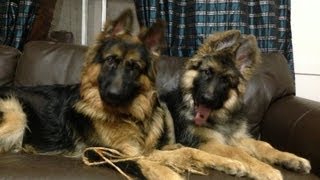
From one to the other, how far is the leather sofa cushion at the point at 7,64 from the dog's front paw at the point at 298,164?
1924 millimetres

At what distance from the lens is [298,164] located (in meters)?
2.20

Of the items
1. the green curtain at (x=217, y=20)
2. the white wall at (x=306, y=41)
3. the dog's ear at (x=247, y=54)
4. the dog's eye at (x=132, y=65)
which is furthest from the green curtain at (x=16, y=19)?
the white wall at (x=306, y=41)

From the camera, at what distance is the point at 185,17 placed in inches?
129

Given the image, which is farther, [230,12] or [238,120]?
[230,12]

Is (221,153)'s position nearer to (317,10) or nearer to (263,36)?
(263,36)

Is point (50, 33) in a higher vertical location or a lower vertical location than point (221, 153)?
higher

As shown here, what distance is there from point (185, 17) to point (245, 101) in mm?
884

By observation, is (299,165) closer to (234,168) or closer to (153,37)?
(234,168)

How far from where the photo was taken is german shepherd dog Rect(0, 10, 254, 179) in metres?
2.13

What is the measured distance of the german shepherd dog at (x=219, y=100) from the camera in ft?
7.73

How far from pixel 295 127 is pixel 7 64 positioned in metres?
1.98

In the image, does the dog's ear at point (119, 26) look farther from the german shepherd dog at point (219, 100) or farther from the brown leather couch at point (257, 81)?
the brown leather couch at point (257, 81)

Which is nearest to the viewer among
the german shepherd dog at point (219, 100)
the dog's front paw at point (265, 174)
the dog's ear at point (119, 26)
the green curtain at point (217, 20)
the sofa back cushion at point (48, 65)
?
the dog's front paw at point (265, 174)

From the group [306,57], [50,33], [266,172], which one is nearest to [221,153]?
[266,172]
